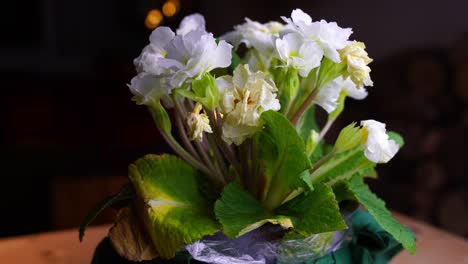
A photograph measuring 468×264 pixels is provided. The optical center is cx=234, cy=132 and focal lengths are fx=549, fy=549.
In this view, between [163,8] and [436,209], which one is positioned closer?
[436,209]

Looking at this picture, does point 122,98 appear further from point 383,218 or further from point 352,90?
point 383,218

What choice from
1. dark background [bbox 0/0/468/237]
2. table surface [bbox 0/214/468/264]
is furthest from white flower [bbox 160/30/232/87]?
dark background [bbox 0/0/468/237]

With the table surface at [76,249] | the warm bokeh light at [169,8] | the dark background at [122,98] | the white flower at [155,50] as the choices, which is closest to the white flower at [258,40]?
the white flower at [155,50]

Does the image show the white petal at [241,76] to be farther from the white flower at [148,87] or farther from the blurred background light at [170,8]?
the blurred background light at [170,8]

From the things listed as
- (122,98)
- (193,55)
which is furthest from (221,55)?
(122,98)

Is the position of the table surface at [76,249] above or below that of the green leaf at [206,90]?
below

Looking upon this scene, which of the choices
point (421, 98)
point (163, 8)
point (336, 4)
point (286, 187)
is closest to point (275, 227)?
point (286, 187)

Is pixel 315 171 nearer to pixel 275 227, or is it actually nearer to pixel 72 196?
pixel 275 227
